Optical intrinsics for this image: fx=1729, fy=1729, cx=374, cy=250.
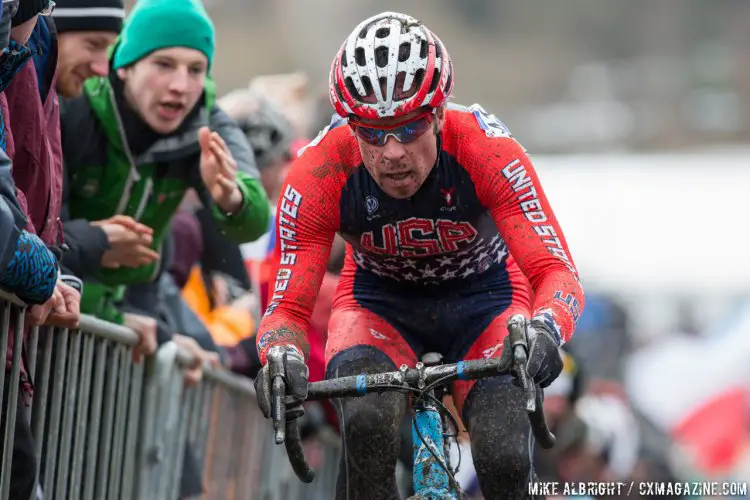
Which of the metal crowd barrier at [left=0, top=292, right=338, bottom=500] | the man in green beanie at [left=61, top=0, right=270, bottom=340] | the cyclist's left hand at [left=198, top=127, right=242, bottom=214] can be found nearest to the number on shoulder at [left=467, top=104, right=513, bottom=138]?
the cyclist's left hand at [left=198, top=127, right=242, bottom=214]

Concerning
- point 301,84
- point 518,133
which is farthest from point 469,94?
point 301,84

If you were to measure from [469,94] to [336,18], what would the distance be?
7.64m

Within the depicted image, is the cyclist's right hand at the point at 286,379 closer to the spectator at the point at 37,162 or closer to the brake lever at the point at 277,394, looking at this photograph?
the brake lever at the point at 277,394

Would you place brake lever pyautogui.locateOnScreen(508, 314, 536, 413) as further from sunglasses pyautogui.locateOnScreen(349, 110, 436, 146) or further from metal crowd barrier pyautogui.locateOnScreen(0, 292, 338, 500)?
metal crowd barrier pyautogui.locateOnScreen(0, 292, 338, 500)

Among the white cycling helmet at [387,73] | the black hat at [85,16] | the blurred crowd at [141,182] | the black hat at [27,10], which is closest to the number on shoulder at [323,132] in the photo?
the white cycling helmet at [387,73]

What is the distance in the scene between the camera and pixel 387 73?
6.58m

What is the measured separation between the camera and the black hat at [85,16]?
805 centimetres

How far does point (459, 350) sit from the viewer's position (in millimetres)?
7293

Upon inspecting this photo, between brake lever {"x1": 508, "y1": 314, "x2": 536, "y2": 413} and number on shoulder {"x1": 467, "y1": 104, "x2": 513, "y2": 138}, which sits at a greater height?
number on shoulder {"x1": 467, "y1": 104, "x2": 513, "y2": 138}

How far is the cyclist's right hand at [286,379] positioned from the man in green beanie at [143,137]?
87.5 inches

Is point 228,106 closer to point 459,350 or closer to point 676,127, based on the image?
point 459,350

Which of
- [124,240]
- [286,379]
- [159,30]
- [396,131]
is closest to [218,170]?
[124,240]

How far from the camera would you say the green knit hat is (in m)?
8.55

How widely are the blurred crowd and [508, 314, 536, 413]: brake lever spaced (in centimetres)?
89
